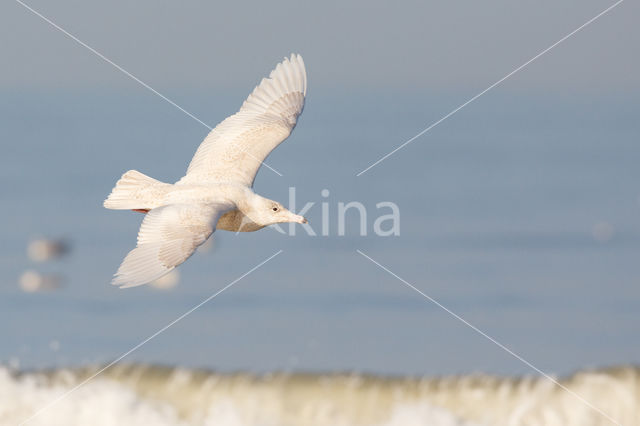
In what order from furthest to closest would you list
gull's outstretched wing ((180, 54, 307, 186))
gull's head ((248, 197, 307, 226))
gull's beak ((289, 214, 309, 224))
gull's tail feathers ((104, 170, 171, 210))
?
gull's outstretched wing ((180, 54, 307, 186)) → gull's beak ((289, 214, 309, 224)) → gull's head ((248, 197, 307, 226)) → gull's tail feathers ((104, 170, 171, 210))

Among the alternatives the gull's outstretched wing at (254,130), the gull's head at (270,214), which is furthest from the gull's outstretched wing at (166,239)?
the gull's outstretched wing at (254,130)

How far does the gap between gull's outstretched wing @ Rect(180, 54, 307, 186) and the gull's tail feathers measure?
27.2 inches

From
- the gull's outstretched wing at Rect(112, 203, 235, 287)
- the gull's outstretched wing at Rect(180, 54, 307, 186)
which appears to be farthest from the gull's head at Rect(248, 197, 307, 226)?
the gull's outstretched wing at Rect(112, 203, 235, 287)

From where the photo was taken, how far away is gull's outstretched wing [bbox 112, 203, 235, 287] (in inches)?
428

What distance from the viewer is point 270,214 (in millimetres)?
13367

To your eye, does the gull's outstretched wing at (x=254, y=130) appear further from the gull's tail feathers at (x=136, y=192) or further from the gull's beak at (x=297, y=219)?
the gull's beak at (x=297, y=219)

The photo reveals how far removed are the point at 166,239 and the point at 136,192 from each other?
2050mm

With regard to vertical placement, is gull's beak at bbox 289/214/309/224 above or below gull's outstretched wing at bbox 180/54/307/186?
below

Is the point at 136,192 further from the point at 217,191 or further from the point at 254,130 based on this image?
the point at 254,130

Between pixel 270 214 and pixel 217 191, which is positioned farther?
pixel 270 214

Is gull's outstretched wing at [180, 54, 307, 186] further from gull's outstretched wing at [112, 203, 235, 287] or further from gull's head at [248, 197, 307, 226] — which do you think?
gull's outstretched wing at [112, 203, 235, 287]

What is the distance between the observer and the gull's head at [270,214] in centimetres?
1333

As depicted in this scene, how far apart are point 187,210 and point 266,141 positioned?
318 cm

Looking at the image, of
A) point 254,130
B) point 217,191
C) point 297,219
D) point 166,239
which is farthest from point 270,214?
point 166,239
